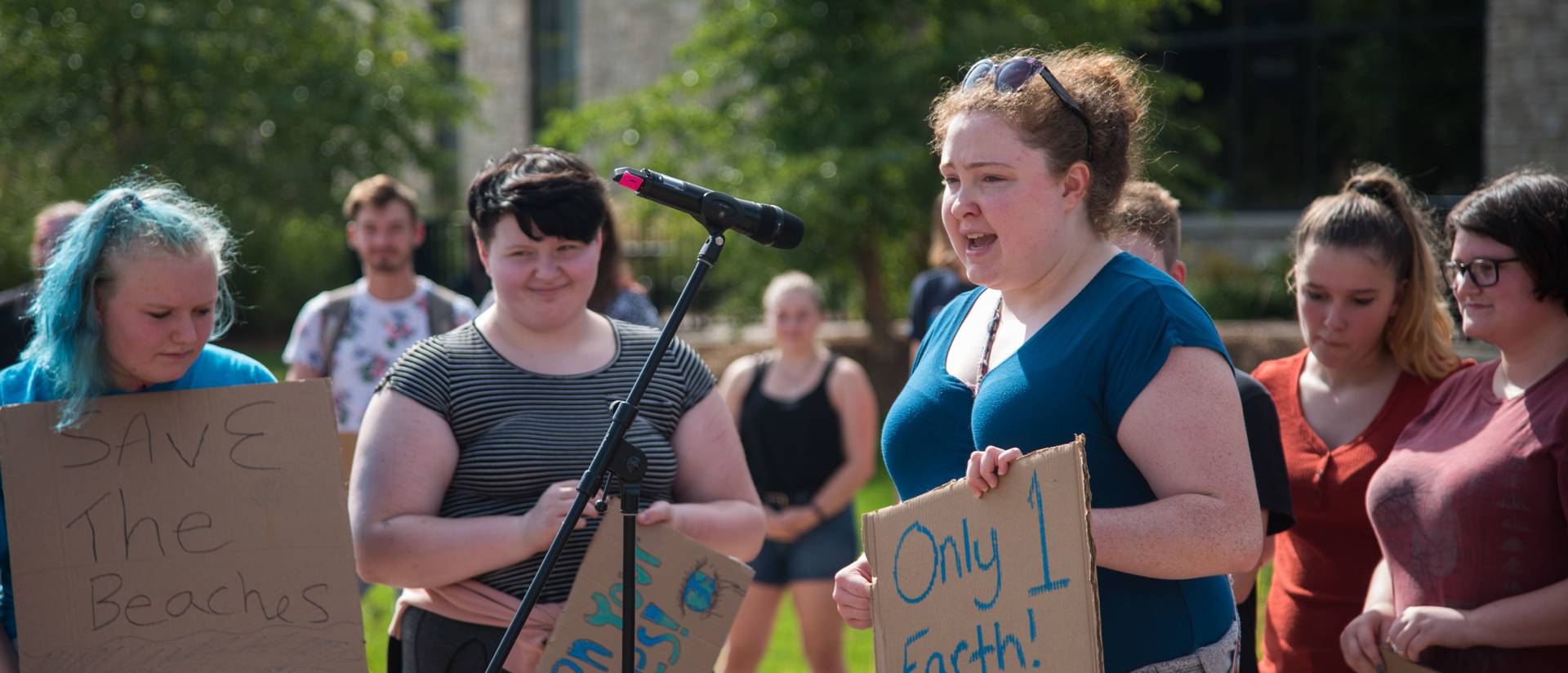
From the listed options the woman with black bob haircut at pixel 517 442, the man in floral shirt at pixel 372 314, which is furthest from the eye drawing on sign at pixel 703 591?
the man in floral shirt at pixel 372 314

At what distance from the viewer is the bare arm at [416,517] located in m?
2.63

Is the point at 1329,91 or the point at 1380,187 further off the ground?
the point at 1329,91

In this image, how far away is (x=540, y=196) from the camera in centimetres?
282

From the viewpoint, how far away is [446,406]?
2713mm

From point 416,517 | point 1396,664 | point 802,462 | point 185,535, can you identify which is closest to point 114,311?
point 185,535

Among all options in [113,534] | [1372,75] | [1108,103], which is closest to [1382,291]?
[1108,103]

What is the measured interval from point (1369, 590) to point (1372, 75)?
1355 centimetres

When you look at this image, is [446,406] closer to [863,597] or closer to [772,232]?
[772,232]

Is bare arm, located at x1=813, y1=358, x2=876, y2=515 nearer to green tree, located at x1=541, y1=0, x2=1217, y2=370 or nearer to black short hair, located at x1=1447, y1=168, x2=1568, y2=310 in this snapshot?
black short hair, located at x1=1447, y1=168, x2=1568, y2=310

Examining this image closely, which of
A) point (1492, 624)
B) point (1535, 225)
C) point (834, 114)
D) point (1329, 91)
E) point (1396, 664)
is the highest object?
point (1329, 91)

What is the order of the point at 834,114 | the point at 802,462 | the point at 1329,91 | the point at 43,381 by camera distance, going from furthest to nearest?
the point at 1329,91
the point at 834,114
the point at 802,462
the point at 43,381

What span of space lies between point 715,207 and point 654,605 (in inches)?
31.2

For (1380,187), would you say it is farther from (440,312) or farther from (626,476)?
(440,312)

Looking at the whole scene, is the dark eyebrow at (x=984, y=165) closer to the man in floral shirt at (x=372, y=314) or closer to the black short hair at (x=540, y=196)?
the black short hair at (x=540, y=196)
